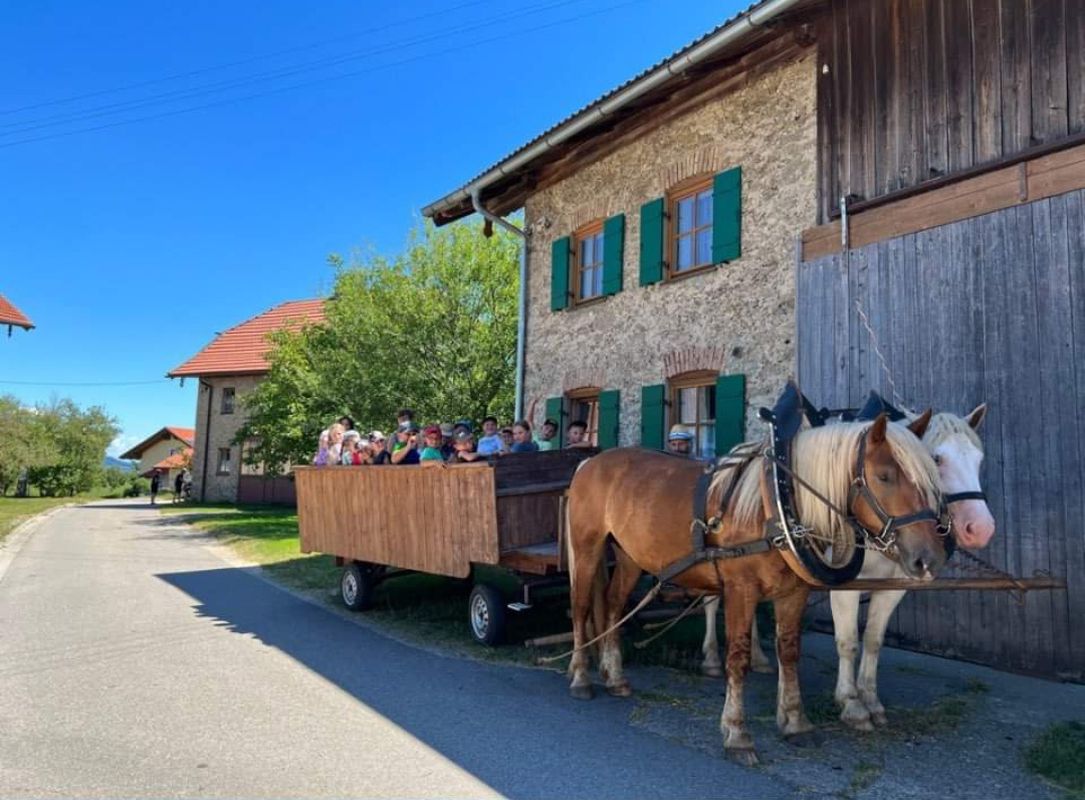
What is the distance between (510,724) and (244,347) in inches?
1317

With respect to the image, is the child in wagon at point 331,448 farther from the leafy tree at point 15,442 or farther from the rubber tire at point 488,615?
the leafy tree at point 15,442

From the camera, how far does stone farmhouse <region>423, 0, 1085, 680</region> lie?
5.84 meters

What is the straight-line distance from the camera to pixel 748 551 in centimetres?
394

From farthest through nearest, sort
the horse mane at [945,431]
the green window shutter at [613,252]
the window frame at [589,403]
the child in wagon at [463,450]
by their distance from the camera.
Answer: the window frame at [589,403]
the green window shutter at [613,252]
the child in wagon at [463,450]
the horse mane at [945,431]

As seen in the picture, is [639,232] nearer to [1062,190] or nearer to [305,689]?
[1062,190]

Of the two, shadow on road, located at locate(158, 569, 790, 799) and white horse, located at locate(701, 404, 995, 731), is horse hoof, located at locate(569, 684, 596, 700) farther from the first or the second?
white horse, located at locate(701, 404, 995, 731)

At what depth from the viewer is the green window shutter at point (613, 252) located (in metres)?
10.3

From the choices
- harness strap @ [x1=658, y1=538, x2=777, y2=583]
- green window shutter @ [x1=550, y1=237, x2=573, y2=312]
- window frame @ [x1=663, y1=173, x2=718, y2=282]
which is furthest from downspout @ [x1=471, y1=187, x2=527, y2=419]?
harness strap @ [x1=658, y1=538, x2=777, y2=583]

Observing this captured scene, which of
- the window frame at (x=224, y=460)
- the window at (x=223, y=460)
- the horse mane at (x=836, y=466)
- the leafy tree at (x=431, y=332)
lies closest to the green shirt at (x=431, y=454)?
the horse mane at (x=836, y=466)

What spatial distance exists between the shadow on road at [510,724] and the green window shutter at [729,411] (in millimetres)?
3733

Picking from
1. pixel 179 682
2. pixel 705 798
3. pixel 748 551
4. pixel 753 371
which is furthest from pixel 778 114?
pixel 179 682

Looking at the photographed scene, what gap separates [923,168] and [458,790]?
6.28 meters

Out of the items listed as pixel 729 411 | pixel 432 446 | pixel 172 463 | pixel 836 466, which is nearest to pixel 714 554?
pixel 836 466

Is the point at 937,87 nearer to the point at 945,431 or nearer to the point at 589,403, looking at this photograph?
the point at 945,431
